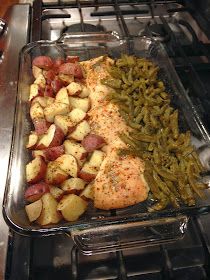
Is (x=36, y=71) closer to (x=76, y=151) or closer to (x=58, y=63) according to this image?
(x=58, y=63)

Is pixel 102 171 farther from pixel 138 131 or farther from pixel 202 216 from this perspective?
pixel 202 216

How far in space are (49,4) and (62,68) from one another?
0.69m

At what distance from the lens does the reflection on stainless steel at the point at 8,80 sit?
1.28m

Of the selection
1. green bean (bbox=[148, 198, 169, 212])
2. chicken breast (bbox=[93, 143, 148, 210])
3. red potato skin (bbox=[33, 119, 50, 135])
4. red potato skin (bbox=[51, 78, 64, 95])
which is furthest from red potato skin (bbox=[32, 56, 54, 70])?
green bean (bbox=[148, 198, 169, 212])

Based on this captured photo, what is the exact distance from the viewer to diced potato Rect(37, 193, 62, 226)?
1117mm

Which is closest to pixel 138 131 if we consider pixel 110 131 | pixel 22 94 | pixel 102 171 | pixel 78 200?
pixel 110 131

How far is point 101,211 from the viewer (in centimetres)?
122

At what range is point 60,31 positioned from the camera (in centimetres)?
200

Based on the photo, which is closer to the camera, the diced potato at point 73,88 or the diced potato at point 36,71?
the diced potato at point 73,88

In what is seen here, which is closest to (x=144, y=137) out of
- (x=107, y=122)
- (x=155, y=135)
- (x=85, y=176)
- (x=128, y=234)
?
(x=155, y=135)

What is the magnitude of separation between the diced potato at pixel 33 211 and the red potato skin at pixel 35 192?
4 cm

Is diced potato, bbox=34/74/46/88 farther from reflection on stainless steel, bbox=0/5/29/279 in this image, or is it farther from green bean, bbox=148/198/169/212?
green bean, bbox=148/198/169/212

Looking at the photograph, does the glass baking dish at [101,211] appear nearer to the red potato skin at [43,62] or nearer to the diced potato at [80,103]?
the red potato skin at [43,62]

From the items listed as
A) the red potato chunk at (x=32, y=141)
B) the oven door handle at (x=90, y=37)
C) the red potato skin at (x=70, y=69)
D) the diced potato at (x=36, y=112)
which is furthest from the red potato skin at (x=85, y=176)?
the oven door handle at (x=90, y=37)
